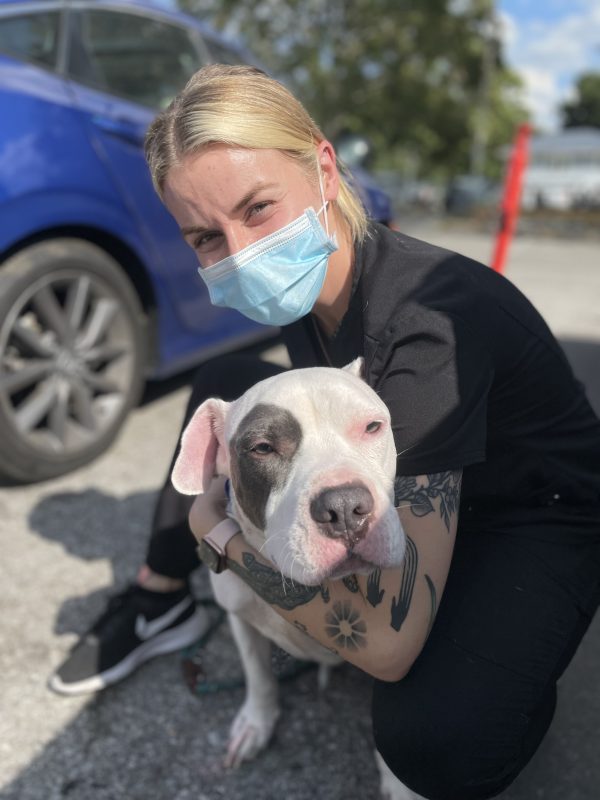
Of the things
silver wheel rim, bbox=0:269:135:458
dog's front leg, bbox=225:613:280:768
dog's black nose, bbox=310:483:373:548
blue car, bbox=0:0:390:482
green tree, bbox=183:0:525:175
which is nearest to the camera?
dog's black nose, bbox=310:483:373:548

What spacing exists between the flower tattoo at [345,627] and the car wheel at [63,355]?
2.04m

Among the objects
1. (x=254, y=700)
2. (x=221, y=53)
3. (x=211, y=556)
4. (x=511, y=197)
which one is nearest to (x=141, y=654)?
(x=254, y=700)

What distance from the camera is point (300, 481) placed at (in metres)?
1.58

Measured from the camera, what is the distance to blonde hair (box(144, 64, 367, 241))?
75.6 inches

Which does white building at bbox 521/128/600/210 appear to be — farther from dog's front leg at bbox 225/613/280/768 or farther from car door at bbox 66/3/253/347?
dog's front leg at bbox 225/613/280/768

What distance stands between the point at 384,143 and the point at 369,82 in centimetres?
800

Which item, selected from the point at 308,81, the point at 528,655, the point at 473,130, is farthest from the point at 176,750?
the point at 473,130

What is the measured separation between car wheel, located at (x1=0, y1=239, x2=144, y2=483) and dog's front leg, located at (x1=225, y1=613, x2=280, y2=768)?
1.65 metres

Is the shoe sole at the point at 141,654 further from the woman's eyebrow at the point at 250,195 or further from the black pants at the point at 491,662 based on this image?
the woman's eyebrow at the point at 250,195

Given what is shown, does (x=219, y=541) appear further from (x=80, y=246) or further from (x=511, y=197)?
(x=511, y=197)

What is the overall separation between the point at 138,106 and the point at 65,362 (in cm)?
154

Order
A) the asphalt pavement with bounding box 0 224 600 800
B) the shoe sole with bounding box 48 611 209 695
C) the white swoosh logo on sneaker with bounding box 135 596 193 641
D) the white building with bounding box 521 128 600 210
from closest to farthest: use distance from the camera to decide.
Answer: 1. the asphalt pavement with bounding box 0 224 600 800
2. the shoe sole with bounding box 48 611 209 695
3. the white swoosh logo on sneaker with bounding box 135 596 193 641
4. the white building with bounding box 521 128 600 210

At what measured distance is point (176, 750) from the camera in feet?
6.94

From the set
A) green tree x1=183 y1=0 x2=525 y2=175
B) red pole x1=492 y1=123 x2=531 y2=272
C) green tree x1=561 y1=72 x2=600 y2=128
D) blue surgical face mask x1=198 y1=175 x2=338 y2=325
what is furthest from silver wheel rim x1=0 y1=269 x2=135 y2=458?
green tree x1=561 y1=72 x2=600 y2=128
